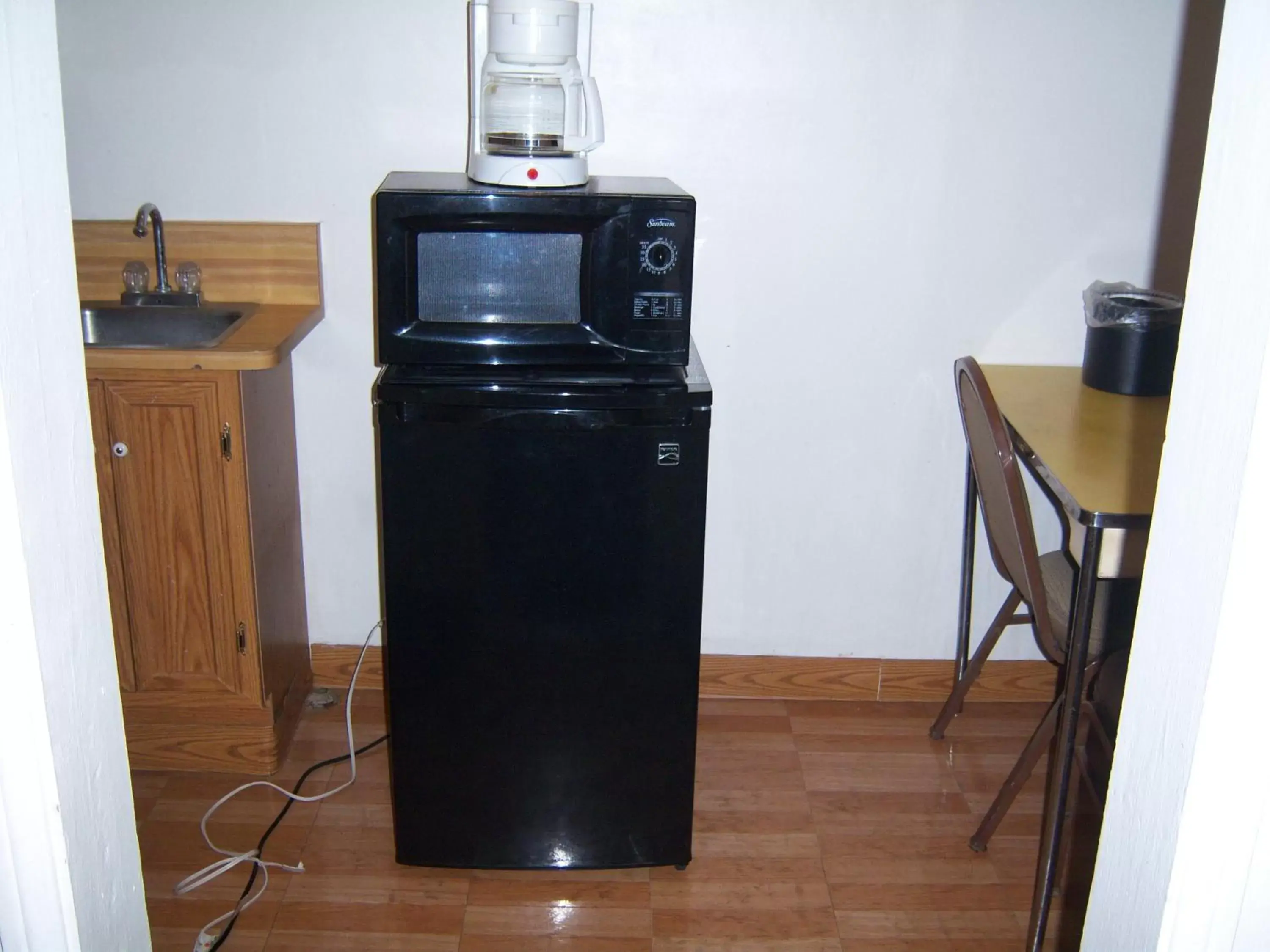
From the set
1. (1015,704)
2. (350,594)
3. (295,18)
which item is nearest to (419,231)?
(295,18)

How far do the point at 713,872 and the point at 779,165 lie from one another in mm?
1351

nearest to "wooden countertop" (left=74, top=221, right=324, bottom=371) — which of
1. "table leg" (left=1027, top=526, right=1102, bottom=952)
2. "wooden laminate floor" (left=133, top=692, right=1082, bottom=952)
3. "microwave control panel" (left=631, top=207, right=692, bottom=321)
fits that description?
"microwave control panel" (left=631, top=207, right=692, bottom=321)

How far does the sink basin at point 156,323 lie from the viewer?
90.9 inches

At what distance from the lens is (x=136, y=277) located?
229cm

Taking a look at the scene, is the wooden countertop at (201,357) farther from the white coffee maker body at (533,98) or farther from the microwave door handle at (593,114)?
the microwave door handle at (593,114)

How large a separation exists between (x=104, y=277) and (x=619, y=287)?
1167 mm

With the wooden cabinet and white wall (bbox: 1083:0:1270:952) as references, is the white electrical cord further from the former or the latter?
white wall (bbox: 1083:0:1270:952)

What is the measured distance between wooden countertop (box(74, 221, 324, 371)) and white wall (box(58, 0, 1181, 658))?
4cm

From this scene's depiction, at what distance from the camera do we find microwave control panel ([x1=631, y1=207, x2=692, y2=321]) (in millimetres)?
1821

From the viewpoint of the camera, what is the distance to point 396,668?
6.27 ft

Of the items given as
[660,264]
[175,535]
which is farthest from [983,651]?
[175,535]

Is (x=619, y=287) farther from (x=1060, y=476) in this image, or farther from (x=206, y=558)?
(x=206, y=558)

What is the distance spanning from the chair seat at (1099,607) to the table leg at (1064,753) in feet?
0.17

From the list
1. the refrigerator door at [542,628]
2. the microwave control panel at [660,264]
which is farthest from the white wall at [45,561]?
the microwave control panel at [660,264]
